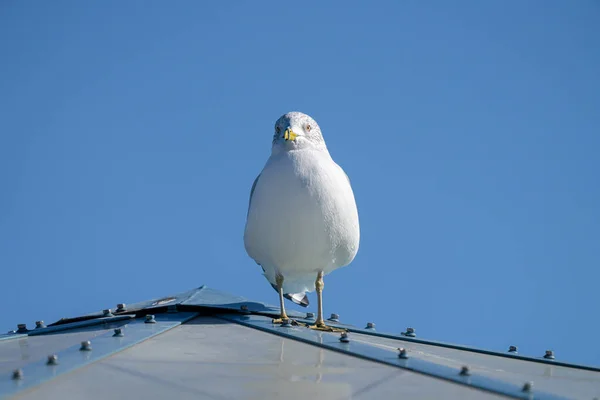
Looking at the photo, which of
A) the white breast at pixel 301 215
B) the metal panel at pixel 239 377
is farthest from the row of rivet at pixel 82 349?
the white breast at pixel 301 215

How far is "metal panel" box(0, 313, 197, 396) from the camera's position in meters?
5.40

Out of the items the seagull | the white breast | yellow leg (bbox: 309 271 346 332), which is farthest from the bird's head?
yellow leg (bbox: 309 271 346 332)

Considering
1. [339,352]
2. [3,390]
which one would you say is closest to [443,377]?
[339,352]

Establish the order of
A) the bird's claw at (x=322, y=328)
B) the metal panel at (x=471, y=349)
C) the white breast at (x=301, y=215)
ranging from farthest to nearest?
1. the white breast at (x=301, y=215)
2. the bird's claw at (x=322, y=328)
3. the metal panel at (x=471, y=349)

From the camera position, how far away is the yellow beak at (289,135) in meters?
9.16

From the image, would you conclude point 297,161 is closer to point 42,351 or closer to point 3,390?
point 42,351

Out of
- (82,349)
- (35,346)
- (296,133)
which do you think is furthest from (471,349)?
(35,346)

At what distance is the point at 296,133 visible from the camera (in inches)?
364

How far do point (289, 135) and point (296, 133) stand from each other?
0.11 meters

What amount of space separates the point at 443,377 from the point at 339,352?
1.23 m

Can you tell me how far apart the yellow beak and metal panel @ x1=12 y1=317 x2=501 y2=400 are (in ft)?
9.33

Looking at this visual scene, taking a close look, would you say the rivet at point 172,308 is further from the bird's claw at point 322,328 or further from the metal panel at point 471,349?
the metal panel at point 471,349

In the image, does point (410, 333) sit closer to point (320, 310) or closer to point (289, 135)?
point (320, 310)

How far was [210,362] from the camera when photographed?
6.34 m
